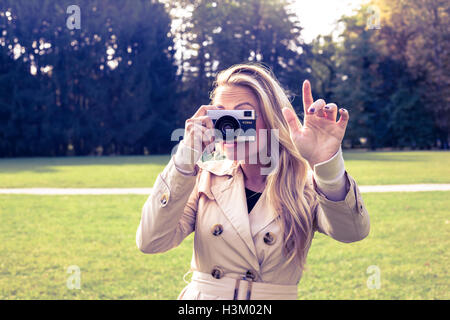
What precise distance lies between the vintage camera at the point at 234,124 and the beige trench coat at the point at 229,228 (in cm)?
23

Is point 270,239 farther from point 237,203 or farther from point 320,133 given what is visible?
point 320,133

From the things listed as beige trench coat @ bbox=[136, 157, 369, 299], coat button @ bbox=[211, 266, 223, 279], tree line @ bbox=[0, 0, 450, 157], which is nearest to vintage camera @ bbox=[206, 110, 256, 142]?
beige trench coat @ bbox=[136, 157, 369, 299]

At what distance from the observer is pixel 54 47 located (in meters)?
33.9

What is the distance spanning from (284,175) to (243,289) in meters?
0.53

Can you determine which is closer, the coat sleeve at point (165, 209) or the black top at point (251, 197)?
the coat sleeve at point (165, 209)

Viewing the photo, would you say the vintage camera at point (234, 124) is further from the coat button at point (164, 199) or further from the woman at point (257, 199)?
the coat button at point (164, 199)

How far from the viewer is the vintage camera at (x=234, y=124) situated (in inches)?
73.2

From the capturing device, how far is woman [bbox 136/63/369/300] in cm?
176

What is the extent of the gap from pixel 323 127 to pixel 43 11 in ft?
117

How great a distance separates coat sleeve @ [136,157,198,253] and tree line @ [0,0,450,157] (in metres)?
29.4

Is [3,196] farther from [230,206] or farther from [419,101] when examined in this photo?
[419,101]

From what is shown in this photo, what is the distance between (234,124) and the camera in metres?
1.87

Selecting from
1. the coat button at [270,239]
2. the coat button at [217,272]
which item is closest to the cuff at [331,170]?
the coat button at [270,239]
